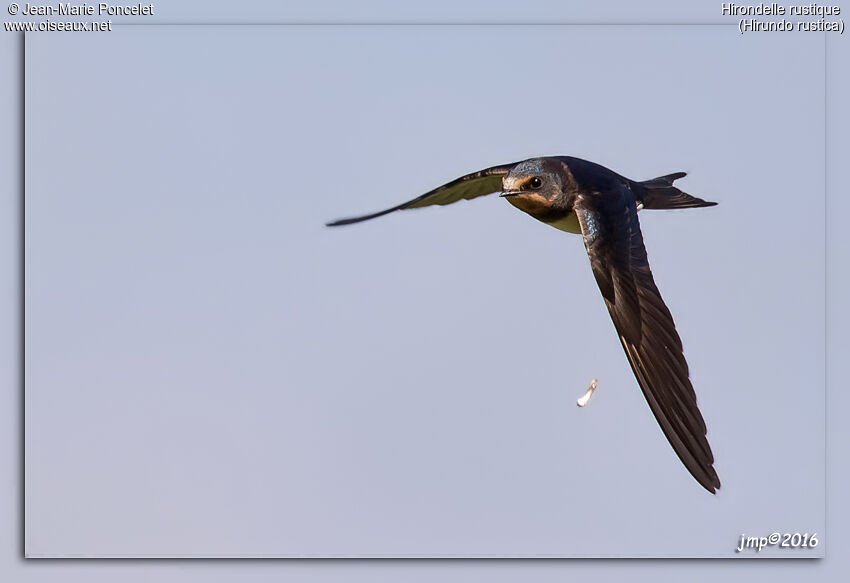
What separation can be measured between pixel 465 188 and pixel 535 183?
0.27 meters

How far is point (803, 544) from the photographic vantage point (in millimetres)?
3855

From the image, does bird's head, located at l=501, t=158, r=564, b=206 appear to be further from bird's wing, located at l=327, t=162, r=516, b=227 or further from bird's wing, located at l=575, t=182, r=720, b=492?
bird's wing, located at l=575, t=182, r=720, b=492

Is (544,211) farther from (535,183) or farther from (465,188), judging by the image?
(465,188)

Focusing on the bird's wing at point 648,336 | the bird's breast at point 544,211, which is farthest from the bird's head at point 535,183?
the bird's wing at point 648,336

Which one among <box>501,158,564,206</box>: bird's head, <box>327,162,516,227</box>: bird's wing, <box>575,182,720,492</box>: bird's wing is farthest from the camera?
<box>327,162,516,227</box>: bird's wing

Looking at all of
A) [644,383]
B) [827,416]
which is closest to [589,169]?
[644,383]

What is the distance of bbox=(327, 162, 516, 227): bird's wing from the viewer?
3.64m

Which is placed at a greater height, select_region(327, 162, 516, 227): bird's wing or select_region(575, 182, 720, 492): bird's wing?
select_region(327, 162, 516, 227): bird's wing

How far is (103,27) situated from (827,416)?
269cm

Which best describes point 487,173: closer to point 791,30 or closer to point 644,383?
point 644,383

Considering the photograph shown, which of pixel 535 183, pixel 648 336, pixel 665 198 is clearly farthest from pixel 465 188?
pixel 648 336

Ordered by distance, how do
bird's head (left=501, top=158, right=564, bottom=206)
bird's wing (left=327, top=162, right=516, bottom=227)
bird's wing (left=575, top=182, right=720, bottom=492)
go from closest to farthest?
1. bird's wing (left=575, top=182, right=720, bottom=492)
2. bird's head (left=501, top=158, right=564, bottom=206)
3. bird's wing (left=327, top=162, right=516, bottom=227)

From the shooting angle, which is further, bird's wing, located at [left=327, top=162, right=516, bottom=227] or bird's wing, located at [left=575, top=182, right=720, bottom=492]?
bird's wing, located at [left=327, top=162, right=516, bottom=227]

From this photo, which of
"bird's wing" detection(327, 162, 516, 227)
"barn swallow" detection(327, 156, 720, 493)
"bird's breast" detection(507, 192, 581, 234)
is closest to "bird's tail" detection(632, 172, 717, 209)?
"barn swallow" detection(327, 156, 720, 493)
